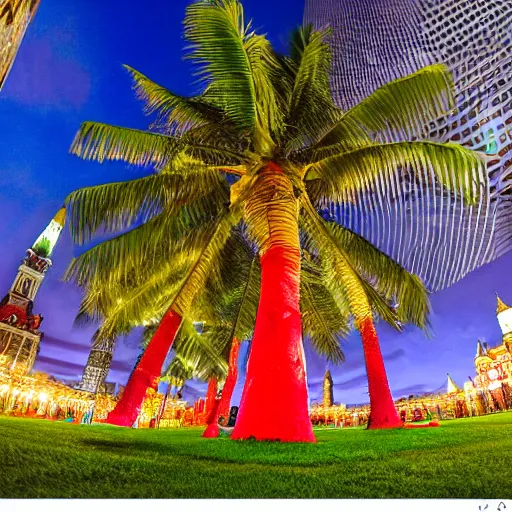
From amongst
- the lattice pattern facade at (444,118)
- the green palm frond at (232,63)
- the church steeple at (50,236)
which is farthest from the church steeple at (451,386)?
the church steeple at (50,236)

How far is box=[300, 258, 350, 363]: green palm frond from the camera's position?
479 cm

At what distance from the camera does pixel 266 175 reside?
3033 mm

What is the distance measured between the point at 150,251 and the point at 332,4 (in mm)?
3475

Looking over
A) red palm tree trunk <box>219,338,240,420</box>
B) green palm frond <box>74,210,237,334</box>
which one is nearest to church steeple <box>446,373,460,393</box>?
red palm tree trunk <box>219,338,240,420</box>

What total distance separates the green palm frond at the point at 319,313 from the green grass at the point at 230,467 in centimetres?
236

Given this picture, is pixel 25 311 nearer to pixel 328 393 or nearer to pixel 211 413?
pixel 211 413

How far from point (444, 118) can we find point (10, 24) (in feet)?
11.5

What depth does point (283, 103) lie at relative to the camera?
345cm

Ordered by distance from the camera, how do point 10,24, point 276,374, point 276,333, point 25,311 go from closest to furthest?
1. point 10,24
2. point 276,374
3. point 276,333
4. point 25,311

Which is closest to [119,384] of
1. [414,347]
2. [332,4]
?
[414,347]

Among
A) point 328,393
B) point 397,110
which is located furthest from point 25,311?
point 397,110

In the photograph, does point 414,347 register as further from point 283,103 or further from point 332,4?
point 332,4

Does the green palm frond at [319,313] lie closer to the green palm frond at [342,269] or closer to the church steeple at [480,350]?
the green palm frond at [342,269]

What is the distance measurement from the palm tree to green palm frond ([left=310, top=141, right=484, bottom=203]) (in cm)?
1
